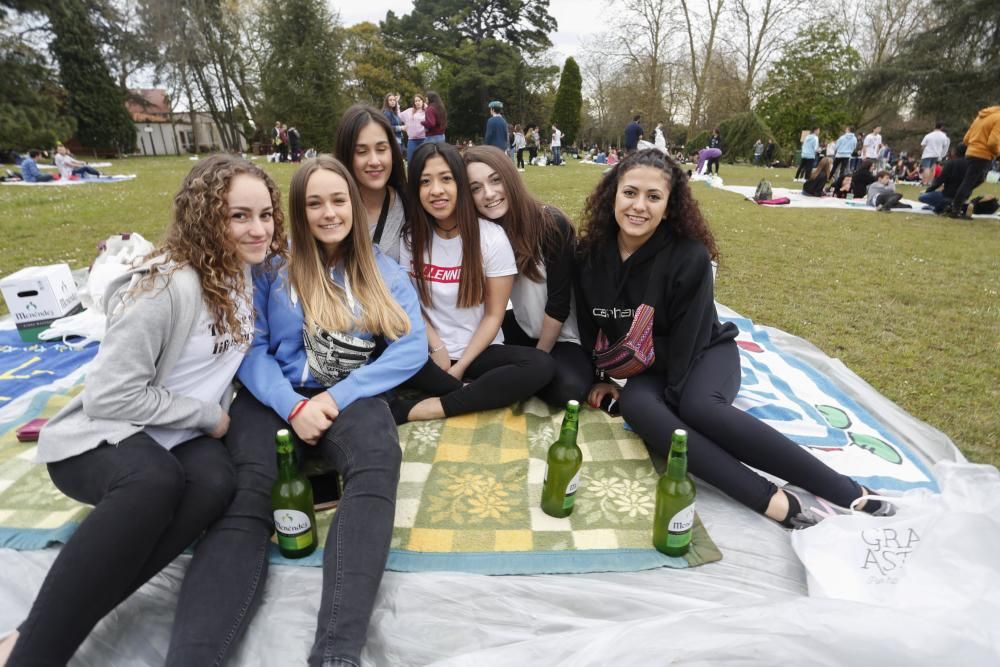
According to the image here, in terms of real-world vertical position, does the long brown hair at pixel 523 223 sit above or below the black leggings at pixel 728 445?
above

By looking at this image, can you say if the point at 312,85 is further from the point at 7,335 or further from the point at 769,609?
the point at 769,609

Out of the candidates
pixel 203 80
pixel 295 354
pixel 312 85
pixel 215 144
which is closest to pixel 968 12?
pixel 295 354

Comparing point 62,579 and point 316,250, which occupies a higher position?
point 316,250

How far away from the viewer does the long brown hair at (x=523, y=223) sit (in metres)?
2.90

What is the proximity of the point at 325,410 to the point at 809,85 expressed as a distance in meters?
38.0

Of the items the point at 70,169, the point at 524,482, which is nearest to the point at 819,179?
the point at 524,482

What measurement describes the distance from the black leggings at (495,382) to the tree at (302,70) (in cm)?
3112

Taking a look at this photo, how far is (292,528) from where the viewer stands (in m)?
1.87

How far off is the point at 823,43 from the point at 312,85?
30386mm

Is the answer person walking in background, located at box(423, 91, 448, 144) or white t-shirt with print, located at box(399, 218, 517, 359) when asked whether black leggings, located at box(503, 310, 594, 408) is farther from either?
person walking in background, located at box(423, 91, 448, 144)

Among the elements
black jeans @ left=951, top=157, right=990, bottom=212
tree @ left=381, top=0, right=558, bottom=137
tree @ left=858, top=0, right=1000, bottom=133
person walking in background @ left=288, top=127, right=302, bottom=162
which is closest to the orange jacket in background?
black jeans @ left=951, top=157, right=990, bottom=212

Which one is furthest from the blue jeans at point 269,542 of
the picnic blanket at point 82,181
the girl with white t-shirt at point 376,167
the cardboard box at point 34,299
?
the picnic blanket at point 82,181

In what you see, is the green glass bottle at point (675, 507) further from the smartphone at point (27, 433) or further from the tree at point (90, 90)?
the tree at point (90, 90)

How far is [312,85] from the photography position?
3084 cm
